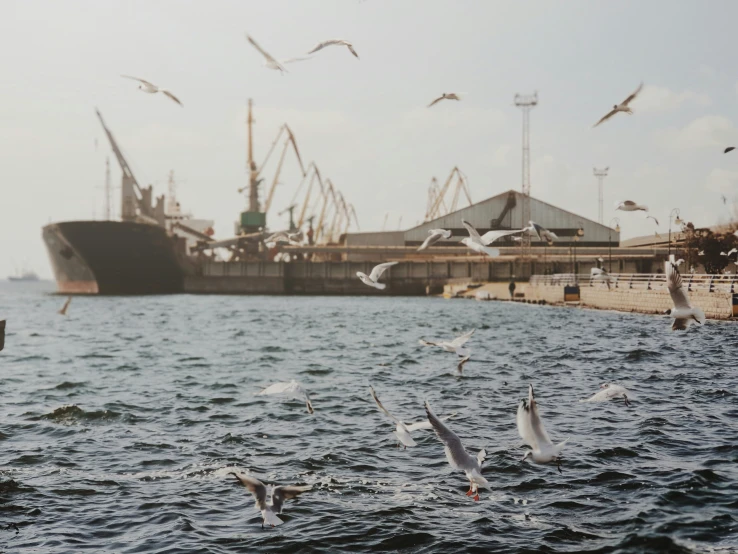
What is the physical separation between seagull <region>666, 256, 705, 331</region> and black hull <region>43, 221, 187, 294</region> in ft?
422

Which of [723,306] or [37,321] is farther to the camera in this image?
[37,321]

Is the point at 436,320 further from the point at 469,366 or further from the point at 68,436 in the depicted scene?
the point at 68,436

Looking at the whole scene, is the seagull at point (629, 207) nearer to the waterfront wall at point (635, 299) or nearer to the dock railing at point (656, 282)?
the dock railing at point (656, 282)

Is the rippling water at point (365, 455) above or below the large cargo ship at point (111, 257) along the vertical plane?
below

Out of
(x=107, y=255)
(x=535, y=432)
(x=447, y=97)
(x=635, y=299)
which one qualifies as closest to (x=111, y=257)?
(x=107, y=255)

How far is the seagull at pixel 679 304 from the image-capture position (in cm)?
1598

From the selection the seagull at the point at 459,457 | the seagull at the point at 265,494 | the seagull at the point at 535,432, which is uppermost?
the seagull at the point at 535,432

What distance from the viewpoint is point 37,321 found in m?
80.6

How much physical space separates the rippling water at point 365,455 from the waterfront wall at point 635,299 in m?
15.9

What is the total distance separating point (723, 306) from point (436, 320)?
1020 inches

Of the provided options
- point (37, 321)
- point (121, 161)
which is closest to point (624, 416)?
point (37, 321)

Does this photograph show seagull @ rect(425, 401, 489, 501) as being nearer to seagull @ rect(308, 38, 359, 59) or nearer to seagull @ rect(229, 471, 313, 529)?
seagull @ rect(229, 471, 313, 529)

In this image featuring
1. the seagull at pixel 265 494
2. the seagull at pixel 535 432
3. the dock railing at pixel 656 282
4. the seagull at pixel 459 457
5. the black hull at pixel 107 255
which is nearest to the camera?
the seagull at pixel 535 432

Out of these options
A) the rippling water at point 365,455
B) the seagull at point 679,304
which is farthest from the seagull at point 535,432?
the seagull at point 679,304
